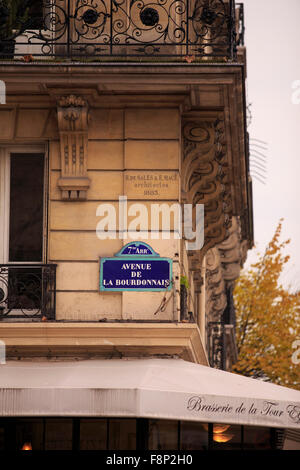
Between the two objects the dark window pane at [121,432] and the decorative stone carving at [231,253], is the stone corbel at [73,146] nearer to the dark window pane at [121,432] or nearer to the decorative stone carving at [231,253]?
the dark window pane at [121,432]

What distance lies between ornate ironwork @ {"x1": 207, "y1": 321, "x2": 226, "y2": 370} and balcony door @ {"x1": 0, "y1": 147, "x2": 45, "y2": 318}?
1212 centimetres

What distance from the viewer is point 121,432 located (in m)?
14.9

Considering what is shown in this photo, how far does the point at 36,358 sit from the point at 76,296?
1.00 meters

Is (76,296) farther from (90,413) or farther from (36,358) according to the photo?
(90,413)

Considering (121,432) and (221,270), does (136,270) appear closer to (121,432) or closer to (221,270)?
(121,432)

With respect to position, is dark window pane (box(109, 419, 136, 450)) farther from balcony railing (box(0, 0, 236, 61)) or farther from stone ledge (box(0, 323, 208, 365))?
balcony railing (box(0, 0, 236, 61))

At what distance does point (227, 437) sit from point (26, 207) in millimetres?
4262

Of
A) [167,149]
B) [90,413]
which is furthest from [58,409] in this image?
[167,149]

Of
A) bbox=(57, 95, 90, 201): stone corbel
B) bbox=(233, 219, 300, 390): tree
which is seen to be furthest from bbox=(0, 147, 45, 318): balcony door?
bbox=(233, 219, 300, 390): tree

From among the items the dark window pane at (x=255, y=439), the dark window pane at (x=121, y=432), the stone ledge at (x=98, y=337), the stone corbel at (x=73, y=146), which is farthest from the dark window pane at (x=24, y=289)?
the dark window pane at (x=255, y=439)

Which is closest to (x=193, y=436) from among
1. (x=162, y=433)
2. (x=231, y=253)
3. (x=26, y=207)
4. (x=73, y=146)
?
(x=162, y=433)

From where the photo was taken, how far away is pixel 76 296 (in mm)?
15500

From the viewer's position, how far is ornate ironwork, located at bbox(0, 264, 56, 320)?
50.7 feet

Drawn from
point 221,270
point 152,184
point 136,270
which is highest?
point 152,184
